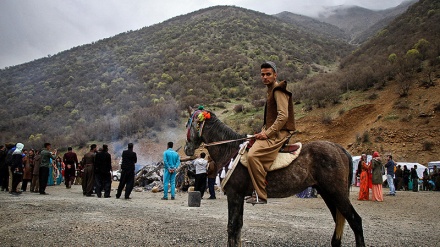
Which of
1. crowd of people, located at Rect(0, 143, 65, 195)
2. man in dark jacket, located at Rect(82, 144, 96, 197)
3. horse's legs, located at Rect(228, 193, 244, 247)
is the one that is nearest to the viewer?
horse's legs, located at Rect(228, 193, 244, 247)

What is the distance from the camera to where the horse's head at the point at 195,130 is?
196 inches

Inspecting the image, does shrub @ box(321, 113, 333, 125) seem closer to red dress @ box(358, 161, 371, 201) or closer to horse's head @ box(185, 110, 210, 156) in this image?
red dress @ box(358, 161, 371, 201)

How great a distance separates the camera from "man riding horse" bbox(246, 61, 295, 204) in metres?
4.28

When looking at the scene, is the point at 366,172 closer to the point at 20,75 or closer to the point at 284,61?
the point at 284,61

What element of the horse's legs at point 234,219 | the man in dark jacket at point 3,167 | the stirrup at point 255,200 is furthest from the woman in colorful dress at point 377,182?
the man in dark jacket at point 3,167

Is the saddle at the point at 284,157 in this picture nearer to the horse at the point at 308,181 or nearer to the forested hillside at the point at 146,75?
the horse at the point at 308,181

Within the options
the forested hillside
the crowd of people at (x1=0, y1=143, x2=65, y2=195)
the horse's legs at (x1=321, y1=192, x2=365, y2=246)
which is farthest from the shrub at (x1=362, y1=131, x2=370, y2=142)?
the horse's legs at (x1=321, y1=192, x2=365, y2=246)

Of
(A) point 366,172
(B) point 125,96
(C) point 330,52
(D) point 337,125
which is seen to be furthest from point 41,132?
(C) point 330,52

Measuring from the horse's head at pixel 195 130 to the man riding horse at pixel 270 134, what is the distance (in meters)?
0.97

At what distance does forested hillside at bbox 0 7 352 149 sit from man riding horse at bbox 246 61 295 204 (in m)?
31.2

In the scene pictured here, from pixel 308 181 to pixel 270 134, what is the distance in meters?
0.92

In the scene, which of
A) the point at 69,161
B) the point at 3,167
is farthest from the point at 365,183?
the point at 3,167

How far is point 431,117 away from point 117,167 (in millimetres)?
27593

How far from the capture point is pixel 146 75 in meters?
52.6
